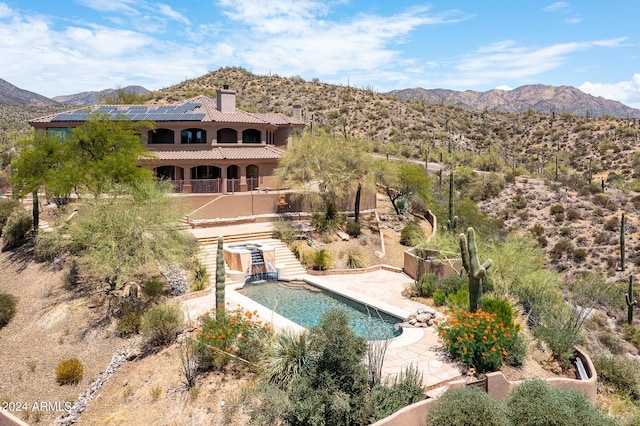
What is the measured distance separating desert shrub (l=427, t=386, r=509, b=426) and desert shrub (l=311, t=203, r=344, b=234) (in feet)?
66.9

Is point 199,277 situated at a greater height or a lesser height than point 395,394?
lesser

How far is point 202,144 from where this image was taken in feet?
120

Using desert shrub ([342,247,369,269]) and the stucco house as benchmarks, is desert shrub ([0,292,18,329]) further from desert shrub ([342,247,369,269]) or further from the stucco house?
desert shrub ([342,247,369,269])

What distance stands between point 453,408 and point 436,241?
14574 millimetres

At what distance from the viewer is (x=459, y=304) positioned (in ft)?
58.9

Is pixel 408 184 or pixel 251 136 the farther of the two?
pixel 251 136

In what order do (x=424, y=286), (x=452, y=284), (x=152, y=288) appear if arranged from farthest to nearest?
(x=424, y=286) < (x=452, y=284) < (x=152, y=288)

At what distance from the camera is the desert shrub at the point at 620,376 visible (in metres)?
15.4

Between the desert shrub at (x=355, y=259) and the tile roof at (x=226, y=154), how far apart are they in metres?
12.3

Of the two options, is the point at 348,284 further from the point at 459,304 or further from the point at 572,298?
the point at 572,298

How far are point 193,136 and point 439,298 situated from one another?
25.5 metres

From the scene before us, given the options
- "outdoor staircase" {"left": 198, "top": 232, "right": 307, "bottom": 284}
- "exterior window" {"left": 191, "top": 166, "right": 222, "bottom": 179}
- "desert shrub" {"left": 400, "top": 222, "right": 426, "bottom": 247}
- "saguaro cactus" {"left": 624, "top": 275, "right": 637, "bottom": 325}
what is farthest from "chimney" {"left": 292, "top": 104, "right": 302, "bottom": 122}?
"saguaro cactus" {"left": 624, "top": 275, "right": 637, "bottom": 325}

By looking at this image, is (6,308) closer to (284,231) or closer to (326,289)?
(326,289)

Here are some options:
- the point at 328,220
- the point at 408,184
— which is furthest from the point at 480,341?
the point at 408,184
